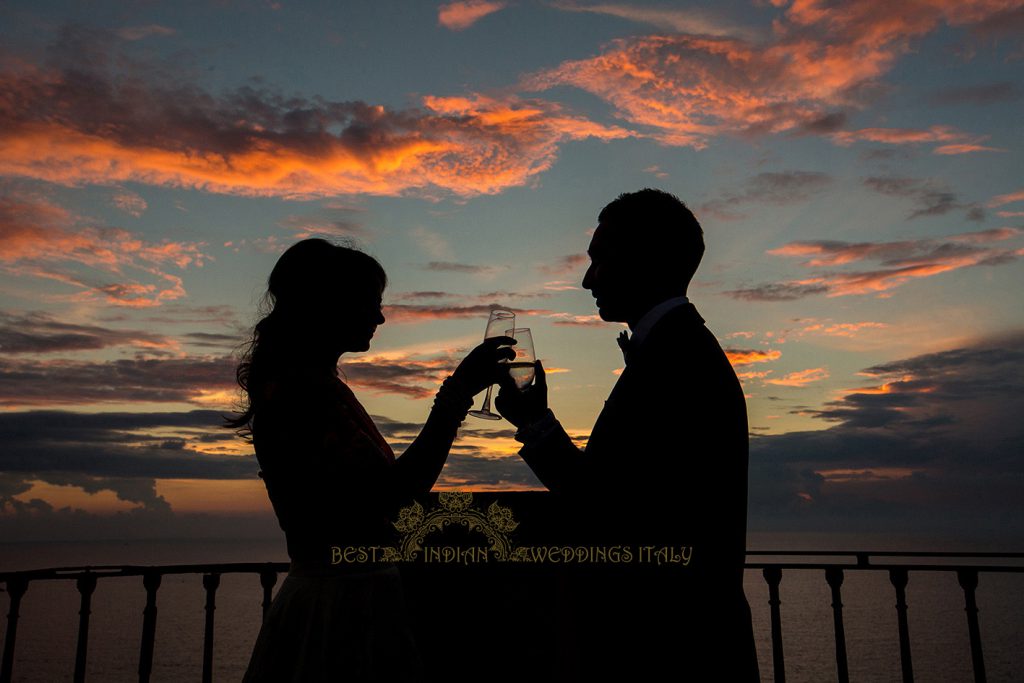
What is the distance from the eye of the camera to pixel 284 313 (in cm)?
242

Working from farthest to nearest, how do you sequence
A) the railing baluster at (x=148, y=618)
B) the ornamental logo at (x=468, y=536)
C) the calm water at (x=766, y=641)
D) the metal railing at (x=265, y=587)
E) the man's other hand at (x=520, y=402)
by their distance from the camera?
the calm water at (x=766, y=641)
the railing baluster at (x=148, y=618)
the metal railing at (x=265, y=587)
the man's other hand at (x=520, y=402)
the ornamental logo at (x=468, y=536)

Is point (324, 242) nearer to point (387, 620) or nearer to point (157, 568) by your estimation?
point (387, 620)

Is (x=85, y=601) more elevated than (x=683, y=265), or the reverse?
(x=683, y=265)

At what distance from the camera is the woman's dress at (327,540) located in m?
2.09

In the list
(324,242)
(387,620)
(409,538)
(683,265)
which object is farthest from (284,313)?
(683,265)

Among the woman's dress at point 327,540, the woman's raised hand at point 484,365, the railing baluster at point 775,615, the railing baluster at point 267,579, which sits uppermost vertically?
the woman's raised hand at point 484,365

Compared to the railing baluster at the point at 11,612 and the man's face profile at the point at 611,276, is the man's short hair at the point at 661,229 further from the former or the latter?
the railing baluster at the point at 11,612

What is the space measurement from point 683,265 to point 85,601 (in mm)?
4238

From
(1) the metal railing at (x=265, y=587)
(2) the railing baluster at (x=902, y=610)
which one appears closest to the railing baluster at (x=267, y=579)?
(1) the metal railing at (x=265, y=587)

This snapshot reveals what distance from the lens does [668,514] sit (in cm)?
186

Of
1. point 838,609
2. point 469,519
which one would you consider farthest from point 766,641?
point 469,519

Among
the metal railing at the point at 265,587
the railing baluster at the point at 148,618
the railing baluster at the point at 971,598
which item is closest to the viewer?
the metal railing at the point at 265,587

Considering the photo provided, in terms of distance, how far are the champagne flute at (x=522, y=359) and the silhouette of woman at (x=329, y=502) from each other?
0.93 ft

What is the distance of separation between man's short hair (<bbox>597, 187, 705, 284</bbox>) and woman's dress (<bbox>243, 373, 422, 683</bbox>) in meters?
1.05
